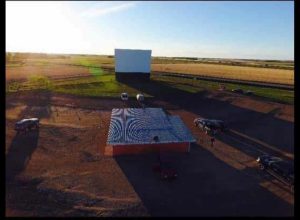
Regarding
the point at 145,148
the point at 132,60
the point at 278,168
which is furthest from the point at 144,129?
the point at 132,60

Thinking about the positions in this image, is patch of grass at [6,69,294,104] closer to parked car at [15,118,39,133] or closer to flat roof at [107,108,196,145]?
parked car at [15,118,39,133]

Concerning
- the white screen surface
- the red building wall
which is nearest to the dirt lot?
the red building wall

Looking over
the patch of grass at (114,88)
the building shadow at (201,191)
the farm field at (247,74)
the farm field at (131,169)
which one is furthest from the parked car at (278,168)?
the farm field at (247,74)

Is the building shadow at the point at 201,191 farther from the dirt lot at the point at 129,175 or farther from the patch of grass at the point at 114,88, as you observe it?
the patch of grass at the point at 114,88

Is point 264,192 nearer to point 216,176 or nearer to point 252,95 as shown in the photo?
point 216,176
